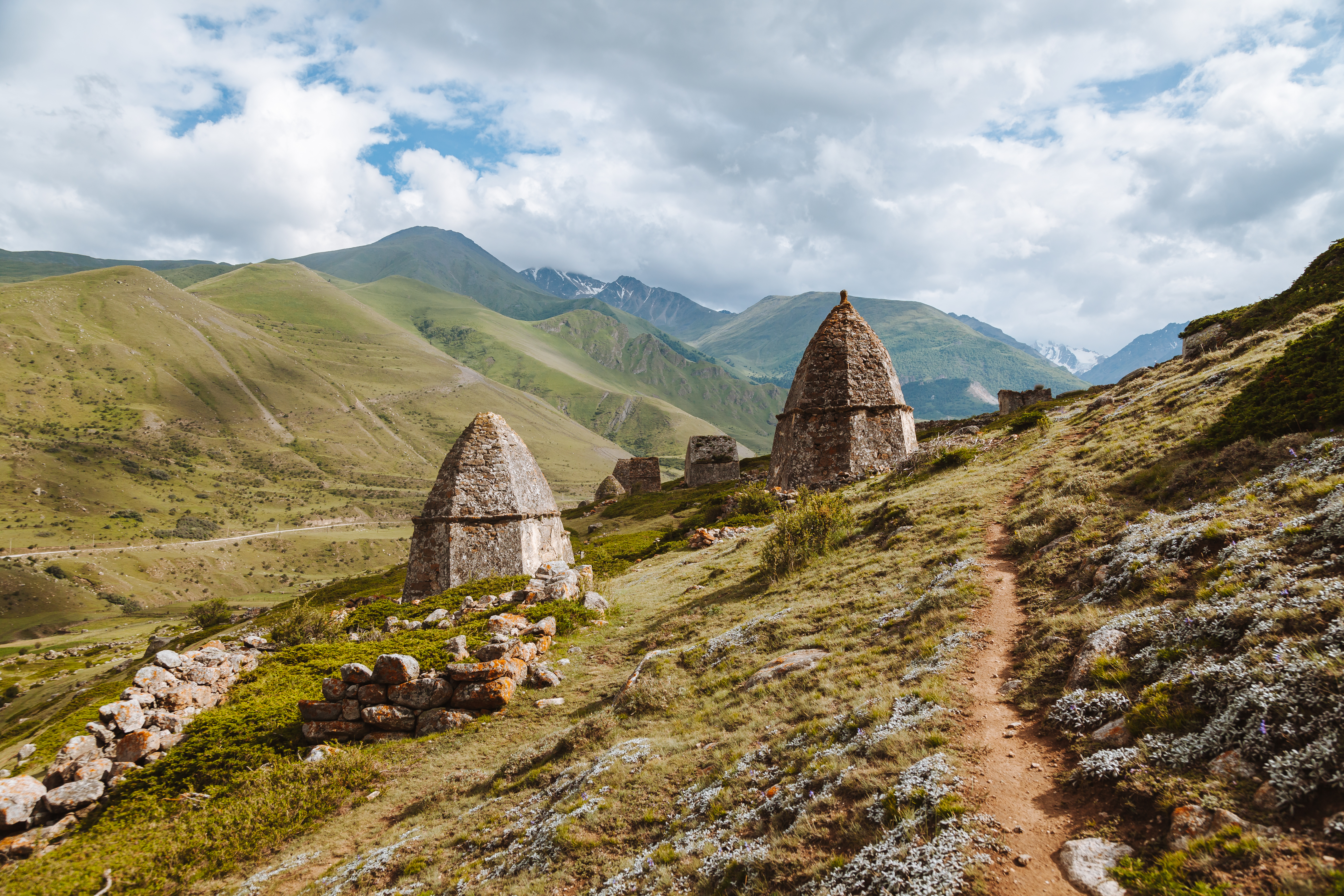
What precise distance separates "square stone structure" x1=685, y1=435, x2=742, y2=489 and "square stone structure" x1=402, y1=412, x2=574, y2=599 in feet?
124

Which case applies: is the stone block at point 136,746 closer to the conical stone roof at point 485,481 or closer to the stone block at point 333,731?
the stone block at point 333,731

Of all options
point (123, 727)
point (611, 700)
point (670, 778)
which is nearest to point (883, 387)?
point (611, 700)

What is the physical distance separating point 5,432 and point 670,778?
239 metres

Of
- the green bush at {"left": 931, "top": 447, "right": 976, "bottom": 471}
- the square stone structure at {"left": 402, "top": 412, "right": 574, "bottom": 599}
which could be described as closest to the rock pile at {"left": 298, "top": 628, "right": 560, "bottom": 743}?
the square stone structure at {"left": 402, "top": 412, "right": 574, "bottom": 599}

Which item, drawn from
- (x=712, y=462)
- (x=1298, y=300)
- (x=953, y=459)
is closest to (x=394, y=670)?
(x=953, y=459)

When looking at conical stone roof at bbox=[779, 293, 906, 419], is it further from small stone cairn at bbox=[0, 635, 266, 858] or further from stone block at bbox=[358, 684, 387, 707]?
small stone cairn at bbox=[0, 635, 266, 858]

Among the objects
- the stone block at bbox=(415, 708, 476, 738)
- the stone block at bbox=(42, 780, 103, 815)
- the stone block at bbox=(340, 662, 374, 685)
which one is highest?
the stone block at bbox=(340, 662, 374, 685)

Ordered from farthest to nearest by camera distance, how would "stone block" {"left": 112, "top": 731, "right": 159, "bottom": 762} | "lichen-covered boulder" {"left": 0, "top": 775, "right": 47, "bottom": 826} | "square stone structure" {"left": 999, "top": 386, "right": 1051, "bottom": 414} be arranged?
"square stone structure" {"left": 999, "top": 386, "right": 1051, "bottom": 414}
"stone block" {"left": 112, "top": 731, "right": 159, "bottom": 762}
"lichen-covered boulder" {"left": 0, "top": 775, "right": 47, "bottom": 826}

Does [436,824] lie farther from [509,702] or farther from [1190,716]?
[1190,716]

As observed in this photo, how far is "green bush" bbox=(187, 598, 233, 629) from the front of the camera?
180 ft

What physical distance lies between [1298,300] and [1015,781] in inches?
1114

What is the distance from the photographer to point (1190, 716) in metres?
5.00

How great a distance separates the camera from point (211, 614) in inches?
2301

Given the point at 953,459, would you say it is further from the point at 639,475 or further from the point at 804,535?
the point at 639,475
